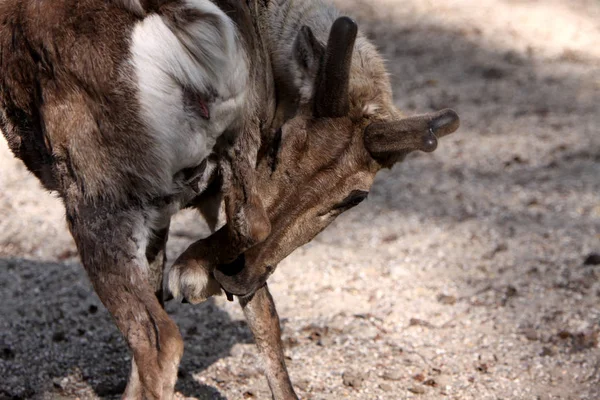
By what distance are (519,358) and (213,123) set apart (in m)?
2.44

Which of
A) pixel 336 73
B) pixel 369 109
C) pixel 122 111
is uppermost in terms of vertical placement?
pixel 122 111

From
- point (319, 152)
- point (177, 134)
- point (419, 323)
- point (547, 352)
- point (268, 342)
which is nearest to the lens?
point (177, 134)

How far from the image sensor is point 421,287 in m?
5.64

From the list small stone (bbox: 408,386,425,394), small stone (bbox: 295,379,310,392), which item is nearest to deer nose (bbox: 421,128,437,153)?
small stone (bbox: 408,386,425,394)

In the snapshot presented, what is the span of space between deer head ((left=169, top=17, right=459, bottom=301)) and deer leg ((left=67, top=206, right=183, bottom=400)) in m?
0.47

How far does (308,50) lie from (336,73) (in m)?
0.25

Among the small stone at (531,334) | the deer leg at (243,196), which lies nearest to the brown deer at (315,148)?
the deer leg at (243,196)

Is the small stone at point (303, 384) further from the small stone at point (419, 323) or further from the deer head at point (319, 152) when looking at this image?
the deer head at point (319, 152)

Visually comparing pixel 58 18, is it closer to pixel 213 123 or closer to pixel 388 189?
pixel 213 123

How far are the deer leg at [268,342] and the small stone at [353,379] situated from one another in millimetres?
462

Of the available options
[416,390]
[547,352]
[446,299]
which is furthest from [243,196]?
[446,299]

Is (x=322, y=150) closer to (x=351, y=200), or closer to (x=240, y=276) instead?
(x=351, y=200)

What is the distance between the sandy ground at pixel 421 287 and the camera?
455 centimetres

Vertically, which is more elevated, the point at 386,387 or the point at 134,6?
the point at 134,6
